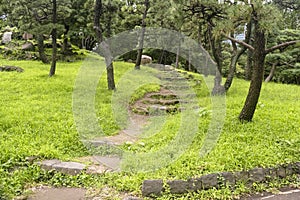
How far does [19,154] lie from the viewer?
4.11m

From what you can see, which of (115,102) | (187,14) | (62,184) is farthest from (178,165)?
(115,102)

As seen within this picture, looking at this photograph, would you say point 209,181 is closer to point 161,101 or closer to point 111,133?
point 111,133

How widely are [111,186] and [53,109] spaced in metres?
3.01

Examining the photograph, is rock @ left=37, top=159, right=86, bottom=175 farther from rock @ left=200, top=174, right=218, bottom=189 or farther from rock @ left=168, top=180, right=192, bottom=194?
rock @ left=200, top=174, right=218, bottom=189

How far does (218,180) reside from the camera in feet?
11.8

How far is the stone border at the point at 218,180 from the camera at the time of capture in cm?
342

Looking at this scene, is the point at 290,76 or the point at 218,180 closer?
the point at 218,180

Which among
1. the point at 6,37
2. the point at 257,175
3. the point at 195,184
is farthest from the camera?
the point at 6,37

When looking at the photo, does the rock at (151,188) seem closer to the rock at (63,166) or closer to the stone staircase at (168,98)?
the rock at (63,166)

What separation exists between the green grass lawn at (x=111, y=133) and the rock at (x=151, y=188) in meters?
0.12

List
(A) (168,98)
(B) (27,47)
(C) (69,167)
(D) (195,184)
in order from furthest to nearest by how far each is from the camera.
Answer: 1. (B) (27,47)
2. (A) (168,98)
3. (C) (69,167)
4. (D) (195,184)

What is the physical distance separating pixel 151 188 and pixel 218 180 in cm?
80

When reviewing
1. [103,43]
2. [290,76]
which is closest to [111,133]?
[103,43]

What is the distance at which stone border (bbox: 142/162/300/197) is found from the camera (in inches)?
135
